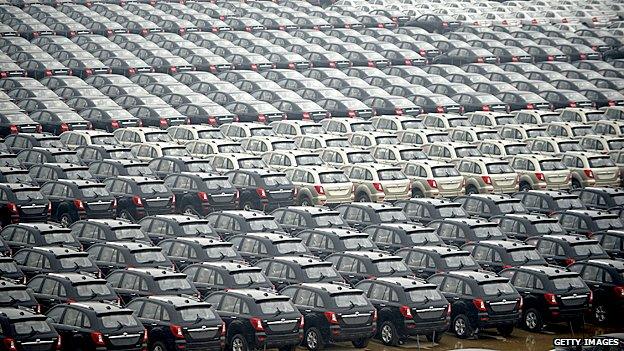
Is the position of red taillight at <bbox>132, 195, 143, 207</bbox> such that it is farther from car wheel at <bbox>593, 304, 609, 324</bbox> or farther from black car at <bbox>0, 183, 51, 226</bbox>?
car wheel at <bbox>593, 304, 609, 324</bbox>

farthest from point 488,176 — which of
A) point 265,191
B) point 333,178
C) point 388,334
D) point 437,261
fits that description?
point 388,334

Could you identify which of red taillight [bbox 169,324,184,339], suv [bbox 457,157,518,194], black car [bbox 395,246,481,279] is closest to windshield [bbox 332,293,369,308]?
red taillight [bbox 169,324,184,339]

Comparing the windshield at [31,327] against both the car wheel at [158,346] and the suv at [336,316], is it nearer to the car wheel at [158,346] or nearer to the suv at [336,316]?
the car wheel at [158,346]

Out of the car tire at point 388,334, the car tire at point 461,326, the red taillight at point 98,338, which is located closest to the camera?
the red taillight at point 98,338

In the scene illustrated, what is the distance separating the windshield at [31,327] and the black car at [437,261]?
10.2 m

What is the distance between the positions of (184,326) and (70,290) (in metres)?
3.20

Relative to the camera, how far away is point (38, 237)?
36188mm

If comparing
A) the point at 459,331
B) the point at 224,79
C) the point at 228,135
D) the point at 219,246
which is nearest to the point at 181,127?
the point at 228,135

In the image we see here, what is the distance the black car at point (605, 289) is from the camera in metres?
34.9

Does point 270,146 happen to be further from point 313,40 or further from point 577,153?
point 313,40

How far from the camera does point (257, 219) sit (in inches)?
1547

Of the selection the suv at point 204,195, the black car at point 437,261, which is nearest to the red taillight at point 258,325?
the black car at point 437,261

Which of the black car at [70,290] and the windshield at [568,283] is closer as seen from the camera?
the black car at [70,290]

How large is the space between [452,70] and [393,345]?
113ft
